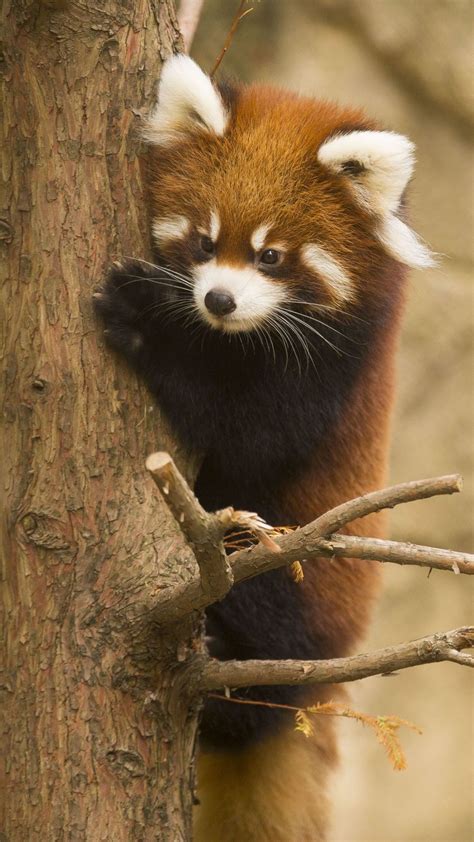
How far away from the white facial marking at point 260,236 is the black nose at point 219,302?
18 cm

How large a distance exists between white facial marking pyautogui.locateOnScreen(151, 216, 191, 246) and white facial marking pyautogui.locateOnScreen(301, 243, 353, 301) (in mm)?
316

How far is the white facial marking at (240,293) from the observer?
2.50 metres

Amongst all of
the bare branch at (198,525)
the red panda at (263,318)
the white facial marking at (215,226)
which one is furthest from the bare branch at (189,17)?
the bare branch at (198,525)

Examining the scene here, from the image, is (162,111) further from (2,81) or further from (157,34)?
(2,81)

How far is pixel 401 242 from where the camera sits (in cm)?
266

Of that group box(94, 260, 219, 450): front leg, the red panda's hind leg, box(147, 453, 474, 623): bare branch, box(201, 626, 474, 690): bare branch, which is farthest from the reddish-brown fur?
box(147, 453, 474, 623): bare branch

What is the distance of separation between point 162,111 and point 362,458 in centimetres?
Answer: 119

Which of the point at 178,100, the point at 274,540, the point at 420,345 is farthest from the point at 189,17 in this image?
the point at 420,345

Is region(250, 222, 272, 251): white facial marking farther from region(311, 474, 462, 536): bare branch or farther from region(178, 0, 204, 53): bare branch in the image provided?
region(311, 474, 462, 536): bare branch

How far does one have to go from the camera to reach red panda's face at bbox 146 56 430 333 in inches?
99.3

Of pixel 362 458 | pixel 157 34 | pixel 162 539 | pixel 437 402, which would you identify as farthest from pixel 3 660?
pixel 437 402

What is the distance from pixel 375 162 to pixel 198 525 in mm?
1285

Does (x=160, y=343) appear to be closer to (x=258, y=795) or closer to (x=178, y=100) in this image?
(x=178, y=100)

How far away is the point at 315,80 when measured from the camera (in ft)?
18.5
